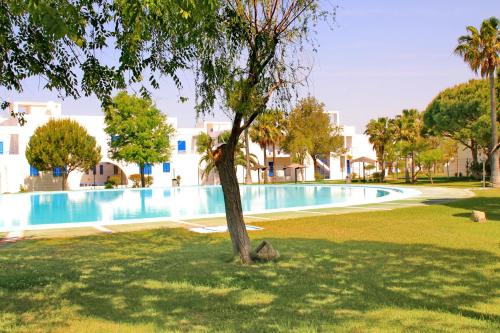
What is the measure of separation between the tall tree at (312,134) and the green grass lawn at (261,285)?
4222cm

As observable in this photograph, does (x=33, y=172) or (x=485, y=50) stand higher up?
(x=485, y=50)

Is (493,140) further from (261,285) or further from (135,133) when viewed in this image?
Answer: (261,285)

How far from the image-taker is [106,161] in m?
51.0

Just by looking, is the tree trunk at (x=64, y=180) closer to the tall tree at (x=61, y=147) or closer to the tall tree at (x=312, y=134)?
the tall tree at (x=61, y=147)

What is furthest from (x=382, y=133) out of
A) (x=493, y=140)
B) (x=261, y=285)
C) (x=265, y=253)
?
(x=261, y=285)

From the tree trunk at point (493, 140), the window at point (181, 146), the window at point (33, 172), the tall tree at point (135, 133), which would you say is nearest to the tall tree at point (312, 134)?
the window at point (181, 146)

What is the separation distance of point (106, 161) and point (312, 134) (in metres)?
22.0

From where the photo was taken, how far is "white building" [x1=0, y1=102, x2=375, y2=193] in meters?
46.8

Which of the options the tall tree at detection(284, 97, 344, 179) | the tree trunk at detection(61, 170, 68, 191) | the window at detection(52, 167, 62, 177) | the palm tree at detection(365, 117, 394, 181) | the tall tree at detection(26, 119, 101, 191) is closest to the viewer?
the tall tree at detection(26, 119, 101, 191)

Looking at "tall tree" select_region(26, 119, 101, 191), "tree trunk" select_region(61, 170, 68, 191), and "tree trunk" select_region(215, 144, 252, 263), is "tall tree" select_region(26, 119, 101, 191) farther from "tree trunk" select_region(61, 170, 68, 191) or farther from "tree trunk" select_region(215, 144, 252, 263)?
"tree trunk" select_region(215, 144, 252, 263)

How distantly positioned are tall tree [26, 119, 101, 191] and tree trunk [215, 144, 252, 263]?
38664mm

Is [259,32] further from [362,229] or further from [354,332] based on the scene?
[362,229]

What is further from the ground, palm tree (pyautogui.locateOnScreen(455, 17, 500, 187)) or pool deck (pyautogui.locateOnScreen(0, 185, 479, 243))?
palm tree (pyautogui.locateOnScreen(455, 17, 500, 187))

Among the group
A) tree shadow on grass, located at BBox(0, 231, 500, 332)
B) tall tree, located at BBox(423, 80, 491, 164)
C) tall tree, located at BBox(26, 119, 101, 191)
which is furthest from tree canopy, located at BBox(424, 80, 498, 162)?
tree shadow on grass, located at BBox(0, 231, 500, 332)
